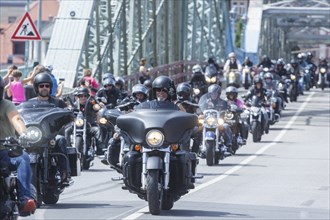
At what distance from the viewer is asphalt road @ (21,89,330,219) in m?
16.2

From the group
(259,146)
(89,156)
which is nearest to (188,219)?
(89,156)

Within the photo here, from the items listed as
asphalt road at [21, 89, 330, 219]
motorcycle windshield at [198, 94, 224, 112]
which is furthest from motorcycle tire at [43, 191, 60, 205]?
motorcycle windshield at [198, 94, 224, 112]

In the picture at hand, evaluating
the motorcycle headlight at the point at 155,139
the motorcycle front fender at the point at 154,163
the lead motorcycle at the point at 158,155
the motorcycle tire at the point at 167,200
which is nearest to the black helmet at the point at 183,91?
the lead motorcycle at the point at 158,155

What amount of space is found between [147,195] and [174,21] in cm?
3795

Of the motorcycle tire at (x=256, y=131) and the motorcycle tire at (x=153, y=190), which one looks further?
the motorcycle tire at (x=256, y=131)

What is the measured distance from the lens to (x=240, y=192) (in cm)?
1959

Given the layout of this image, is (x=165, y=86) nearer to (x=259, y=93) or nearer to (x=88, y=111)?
(x=88, y=111)

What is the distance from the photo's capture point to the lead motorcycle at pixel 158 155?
1580 cm

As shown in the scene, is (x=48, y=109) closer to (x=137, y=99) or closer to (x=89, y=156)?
(x=137, y=99)

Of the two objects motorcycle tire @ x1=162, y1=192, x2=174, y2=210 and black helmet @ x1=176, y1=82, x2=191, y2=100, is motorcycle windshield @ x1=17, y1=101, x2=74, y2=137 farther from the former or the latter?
black helmet @ x1=176, y1=82, x2=191, y2=100

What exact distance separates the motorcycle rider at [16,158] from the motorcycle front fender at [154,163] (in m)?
3.16

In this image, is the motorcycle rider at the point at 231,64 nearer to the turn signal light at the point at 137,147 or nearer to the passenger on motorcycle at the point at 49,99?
the passenger on motorcycle at the point at 49,99

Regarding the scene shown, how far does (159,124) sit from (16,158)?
3.53 meters

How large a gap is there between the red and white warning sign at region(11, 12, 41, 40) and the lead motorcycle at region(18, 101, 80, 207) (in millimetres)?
14897
